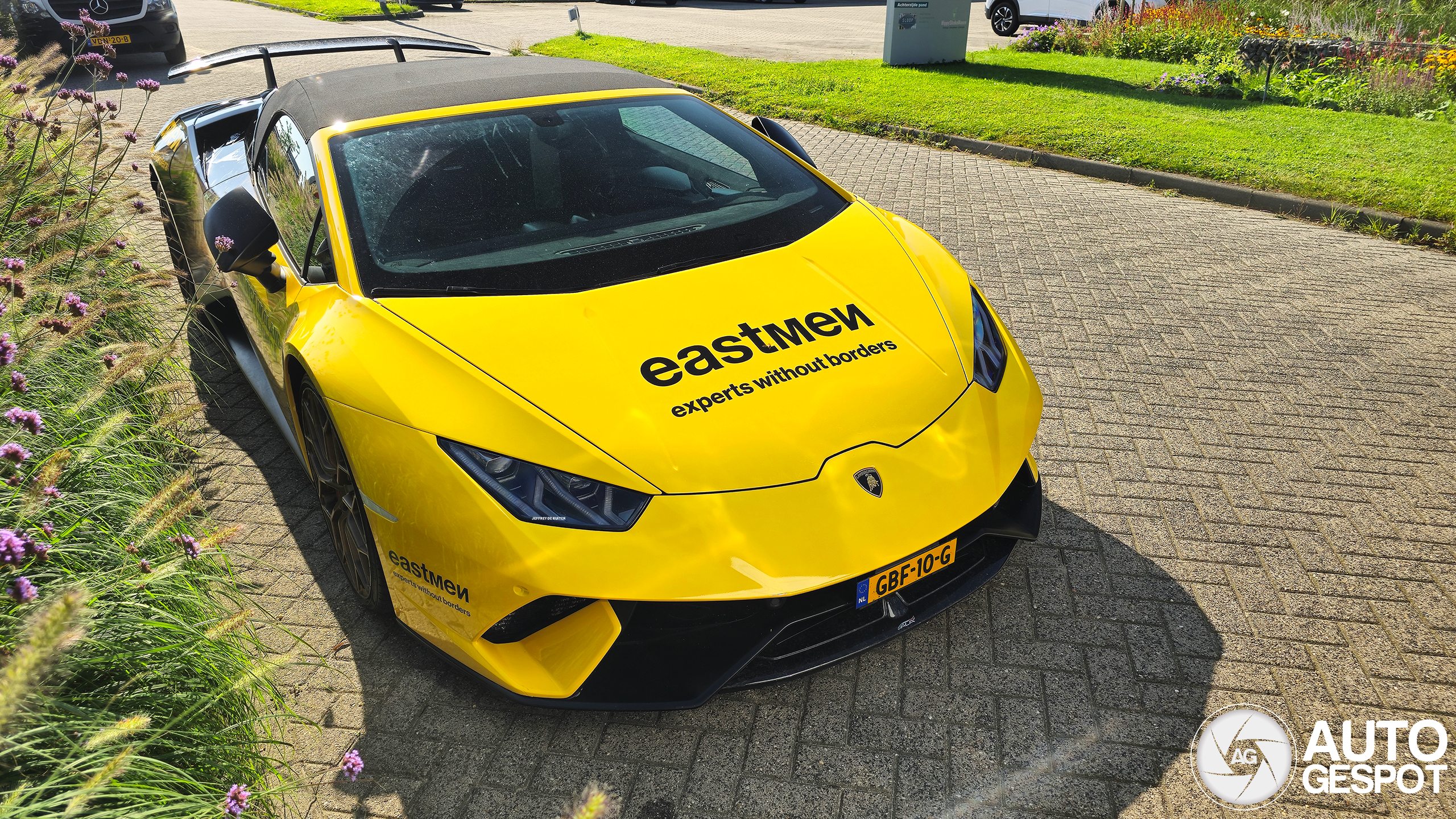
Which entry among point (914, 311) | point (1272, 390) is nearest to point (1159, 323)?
point (1272, 390)

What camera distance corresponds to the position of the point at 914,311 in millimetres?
2998

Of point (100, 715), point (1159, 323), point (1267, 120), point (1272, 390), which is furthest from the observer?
point (1267, 120)

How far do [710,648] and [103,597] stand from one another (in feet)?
4.74

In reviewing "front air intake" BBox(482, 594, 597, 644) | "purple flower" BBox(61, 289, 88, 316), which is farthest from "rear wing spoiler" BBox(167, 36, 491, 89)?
"front air intake" BBox(482, 594, 597, 644)

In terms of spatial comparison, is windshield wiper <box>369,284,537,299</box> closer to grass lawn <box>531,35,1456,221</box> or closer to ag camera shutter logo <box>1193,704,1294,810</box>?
ag camera shutter logo <box>1193,704,1294,810</box>

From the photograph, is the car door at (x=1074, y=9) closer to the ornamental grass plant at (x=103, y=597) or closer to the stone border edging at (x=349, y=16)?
the stone border edging at (x=349, y=16)

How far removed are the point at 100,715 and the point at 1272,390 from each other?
4.74 m

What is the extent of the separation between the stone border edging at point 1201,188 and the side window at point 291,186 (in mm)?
3624

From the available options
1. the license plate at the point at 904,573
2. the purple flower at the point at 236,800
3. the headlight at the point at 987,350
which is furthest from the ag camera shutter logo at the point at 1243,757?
the purple flower at the point at 236,800

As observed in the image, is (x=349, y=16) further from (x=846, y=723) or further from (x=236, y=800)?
(x=236, y=800)

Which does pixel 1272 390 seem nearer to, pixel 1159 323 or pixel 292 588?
pixel 1159 323

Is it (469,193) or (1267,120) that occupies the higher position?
(469,193)

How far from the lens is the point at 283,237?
3428 mm

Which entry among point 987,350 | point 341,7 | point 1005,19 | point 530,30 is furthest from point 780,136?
point 341,7
